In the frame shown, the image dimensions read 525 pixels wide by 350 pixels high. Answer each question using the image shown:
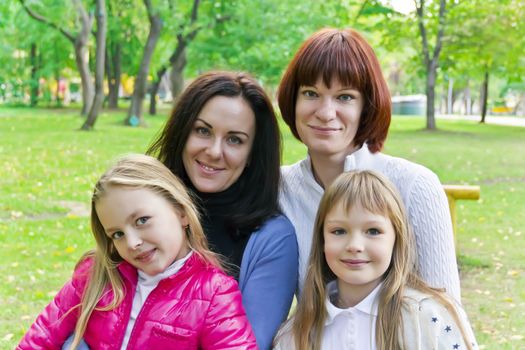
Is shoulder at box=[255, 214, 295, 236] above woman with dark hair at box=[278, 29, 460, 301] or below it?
below

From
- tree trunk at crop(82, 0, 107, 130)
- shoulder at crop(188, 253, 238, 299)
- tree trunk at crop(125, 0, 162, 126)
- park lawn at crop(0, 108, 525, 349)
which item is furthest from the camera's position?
tree trunk at crop(125, 0, 162, 126)

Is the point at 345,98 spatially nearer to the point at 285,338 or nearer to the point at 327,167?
the point at 327,167

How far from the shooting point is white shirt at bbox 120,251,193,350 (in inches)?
102

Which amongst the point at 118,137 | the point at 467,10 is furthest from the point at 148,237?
the point at 467,10

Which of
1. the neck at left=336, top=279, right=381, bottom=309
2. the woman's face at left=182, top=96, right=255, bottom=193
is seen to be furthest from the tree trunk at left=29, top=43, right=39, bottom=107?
the neck at left=336, top=279, right=381, bottom=309

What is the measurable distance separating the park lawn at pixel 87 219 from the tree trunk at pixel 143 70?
4.19 metres

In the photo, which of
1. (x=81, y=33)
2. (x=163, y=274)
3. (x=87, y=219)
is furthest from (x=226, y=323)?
(x=81, y=33)

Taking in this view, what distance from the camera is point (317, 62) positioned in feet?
9.18

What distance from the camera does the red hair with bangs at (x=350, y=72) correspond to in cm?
278

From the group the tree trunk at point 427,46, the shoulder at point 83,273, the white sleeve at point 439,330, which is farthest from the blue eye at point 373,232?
the tree trunk at point 427,46

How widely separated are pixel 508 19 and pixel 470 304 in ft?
61.8

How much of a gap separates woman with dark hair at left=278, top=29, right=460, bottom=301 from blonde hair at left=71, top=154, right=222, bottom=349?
48 cm

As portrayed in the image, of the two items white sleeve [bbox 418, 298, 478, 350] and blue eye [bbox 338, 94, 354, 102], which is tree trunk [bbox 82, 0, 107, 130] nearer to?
blue eye [bbox 338, 94, 354, 102]

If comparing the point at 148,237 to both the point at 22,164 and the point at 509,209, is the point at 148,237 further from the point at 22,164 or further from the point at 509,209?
the point at 22,164
